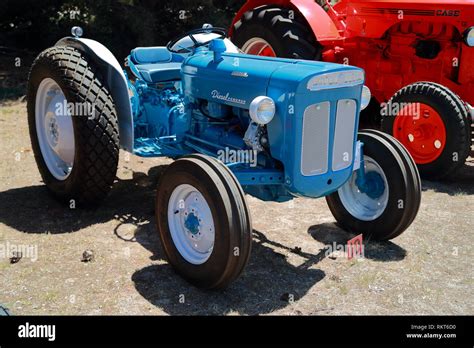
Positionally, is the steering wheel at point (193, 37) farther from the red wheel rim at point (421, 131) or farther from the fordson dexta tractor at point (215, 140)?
the red wheel rim at point (421, 131)

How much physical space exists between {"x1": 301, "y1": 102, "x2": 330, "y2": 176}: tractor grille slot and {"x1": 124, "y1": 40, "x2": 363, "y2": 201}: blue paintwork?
0.04 metres

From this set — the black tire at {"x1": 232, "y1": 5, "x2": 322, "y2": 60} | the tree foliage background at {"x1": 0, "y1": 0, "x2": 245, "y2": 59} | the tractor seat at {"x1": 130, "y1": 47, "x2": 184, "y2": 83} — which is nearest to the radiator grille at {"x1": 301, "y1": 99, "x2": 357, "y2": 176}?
the tractor seat at {"x1": 130, "y1": 47, "x2": 184, "y2": 83}

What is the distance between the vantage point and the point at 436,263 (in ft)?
13.5

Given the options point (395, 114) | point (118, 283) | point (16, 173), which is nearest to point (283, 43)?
point (395, 114)

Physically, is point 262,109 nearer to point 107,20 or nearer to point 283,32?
point 283,32

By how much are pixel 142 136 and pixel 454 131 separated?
116 inches

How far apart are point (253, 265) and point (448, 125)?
273 cm

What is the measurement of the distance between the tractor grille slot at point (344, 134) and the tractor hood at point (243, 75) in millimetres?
156

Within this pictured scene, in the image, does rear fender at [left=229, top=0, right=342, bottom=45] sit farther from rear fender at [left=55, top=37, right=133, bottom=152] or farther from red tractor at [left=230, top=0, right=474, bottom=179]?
rear fender at [left=55, top=37, right=133, bottom=152]

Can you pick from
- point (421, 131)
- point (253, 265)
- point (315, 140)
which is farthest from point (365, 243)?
point (421, 131)

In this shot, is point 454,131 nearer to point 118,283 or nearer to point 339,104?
point 339,104

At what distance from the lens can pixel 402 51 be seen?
21.9ft

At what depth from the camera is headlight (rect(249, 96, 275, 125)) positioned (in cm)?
353

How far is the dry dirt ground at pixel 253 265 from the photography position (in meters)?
3.47
